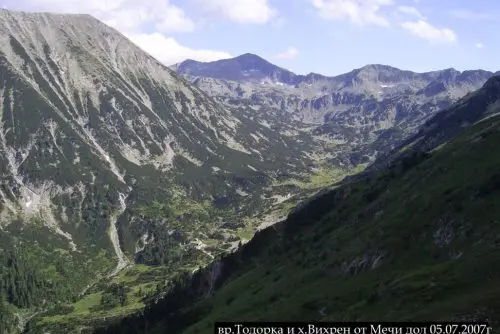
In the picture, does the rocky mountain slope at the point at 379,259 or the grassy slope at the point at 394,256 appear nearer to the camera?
the grassy slope at the point at 394,256

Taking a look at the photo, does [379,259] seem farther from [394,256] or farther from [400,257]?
[400,257]

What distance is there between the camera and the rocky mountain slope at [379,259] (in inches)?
2874

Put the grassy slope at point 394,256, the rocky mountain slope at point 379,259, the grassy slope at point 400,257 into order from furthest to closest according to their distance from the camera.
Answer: the rocky mountain slope at point 379,259 < the grassy slope at point 394,256 < the grassy slope at point 400,257

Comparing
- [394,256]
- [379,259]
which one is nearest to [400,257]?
[394,256]

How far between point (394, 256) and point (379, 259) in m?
3.33

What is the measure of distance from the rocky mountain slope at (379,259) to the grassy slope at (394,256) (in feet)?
0.94

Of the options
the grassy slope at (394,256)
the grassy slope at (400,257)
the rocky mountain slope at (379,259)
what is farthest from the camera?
the rocky mountain slope at (379,259)

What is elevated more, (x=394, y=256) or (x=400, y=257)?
(x=400, y=257)

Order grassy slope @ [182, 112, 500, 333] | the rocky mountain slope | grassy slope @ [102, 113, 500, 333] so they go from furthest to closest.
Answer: the rocky mountain slope
grassy slope @ [102, 113, 500, 333]
grassy slope @ [182, 112, 500, 333]

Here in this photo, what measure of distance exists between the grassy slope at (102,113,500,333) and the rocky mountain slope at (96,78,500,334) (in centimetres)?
29

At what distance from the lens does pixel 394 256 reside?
105m

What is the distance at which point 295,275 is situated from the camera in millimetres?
133750

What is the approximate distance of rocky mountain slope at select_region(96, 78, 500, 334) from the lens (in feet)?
240

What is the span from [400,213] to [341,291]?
28.1 m
